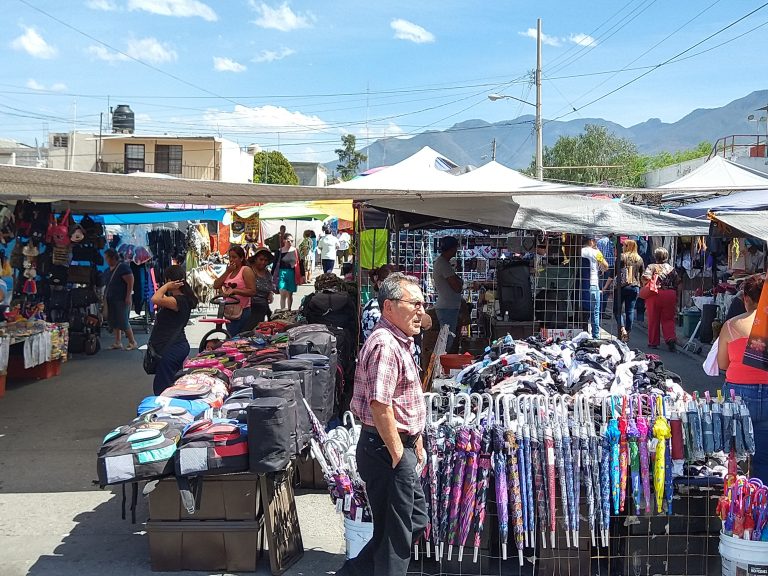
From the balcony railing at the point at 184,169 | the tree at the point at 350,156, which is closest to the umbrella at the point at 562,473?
the balcony railing at the point at 184,169

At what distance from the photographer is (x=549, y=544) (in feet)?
15.4

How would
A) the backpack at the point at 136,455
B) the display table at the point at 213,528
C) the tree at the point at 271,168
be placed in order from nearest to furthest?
the backpack at the point at 136,455
the display table at the point at 213,528
the tree at the point at 271,168

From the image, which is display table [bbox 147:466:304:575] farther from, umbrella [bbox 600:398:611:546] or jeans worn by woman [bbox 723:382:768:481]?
jeans worn by woman [bbox 723:382:768:481]

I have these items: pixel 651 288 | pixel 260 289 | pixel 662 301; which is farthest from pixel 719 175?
pixel 260 289

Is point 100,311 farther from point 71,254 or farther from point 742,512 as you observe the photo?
point 742,512

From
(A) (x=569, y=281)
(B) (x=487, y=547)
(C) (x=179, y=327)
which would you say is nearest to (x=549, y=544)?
(B) (x=487, y=547)

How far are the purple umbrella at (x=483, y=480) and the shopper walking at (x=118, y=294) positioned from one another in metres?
9.91

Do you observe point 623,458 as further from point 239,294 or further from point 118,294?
point 118,294

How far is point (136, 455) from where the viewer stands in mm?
4500

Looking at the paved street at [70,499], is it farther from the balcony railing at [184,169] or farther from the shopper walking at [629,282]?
the balcony railing at [184,169]

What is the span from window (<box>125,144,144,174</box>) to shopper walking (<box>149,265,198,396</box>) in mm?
46186

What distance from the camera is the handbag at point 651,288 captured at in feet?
44.2

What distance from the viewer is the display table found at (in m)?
4.82

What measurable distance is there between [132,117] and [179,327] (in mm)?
60928
